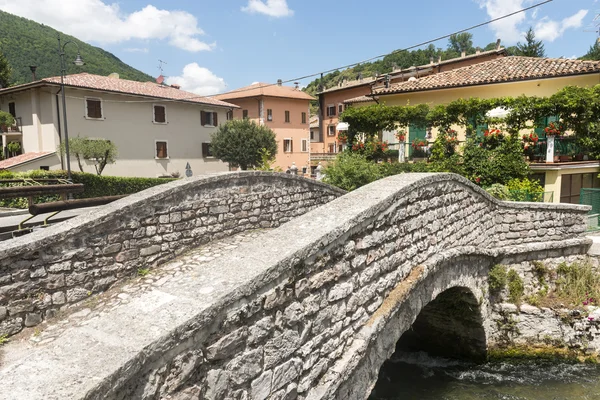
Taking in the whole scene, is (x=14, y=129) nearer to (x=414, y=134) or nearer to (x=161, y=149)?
(x=161, y=149)

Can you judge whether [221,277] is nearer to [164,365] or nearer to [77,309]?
[164,365]

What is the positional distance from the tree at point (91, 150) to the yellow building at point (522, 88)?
14.5 m

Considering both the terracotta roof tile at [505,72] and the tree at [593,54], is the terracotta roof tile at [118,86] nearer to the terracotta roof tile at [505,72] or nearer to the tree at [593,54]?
the terracotta roof tile at [505,72]

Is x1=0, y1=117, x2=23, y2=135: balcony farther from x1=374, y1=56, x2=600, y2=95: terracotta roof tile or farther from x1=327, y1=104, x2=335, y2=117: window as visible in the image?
x1=327, y1=104, x2=335, y2=117: window

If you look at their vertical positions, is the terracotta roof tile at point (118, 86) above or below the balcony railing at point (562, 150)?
above

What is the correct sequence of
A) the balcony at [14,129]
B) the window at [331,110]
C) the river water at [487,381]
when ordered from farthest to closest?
the window at [331,110], the balcony at [14,129], the river water at [487,381]

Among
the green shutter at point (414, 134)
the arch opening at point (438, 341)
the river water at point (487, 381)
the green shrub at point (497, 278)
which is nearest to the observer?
the river water at point (487, 381)

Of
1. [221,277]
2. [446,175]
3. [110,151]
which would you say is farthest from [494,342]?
[110,151]

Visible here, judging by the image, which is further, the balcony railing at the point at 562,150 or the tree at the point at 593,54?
the tree at the point at 593,54

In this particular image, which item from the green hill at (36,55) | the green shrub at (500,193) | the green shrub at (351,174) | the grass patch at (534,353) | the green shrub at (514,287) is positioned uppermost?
the green hill at (36,55)

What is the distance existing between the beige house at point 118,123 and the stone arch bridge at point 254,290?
1933cm

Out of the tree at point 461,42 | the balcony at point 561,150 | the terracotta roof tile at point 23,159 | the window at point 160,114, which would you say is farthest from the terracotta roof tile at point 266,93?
the tree at point 461,42

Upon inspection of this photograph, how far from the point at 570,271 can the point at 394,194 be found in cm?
723

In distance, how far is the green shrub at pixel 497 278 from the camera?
310 inches
